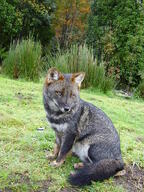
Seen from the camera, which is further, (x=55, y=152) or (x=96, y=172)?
(x=55, y=152)

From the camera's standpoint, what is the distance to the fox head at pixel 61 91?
152 inches

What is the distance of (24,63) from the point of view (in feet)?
32.4

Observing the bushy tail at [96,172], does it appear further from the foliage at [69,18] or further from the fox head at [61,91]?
the foliage at [69,18]

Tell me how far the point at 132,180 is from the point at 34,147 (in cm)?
129

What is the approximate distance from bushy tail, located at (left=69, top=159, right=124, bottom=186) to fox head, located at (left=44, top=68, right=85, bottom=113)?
650 mm

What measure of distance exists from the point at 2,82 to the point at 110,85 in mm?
3274

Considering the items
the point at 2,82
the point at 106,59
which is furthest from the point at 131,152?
the point at 106,59

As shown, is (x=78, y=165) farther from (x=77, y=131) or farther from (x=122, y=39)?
(x=122, y=39)

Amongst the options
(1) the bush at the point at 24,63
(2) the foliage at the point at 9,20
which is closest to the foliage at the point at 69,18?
(2) the foliage at the point at 9,20

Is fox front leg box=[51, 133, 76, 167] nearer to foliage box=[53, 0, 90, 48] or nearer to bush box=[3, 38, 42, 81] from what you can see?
bush box=[3, 38, 42, 81]

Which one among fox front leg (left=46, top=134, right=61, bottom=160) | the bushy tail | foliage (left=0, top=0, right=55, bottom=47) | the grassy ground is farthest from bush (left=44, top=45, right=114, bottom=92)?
foliage (left=0, top=0, right=55, bottom=47)

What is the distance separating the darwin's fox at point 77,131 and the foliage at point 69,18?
1847 cm

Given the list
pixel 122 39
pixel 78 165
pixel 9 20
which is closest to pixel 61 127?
pixel 78 165

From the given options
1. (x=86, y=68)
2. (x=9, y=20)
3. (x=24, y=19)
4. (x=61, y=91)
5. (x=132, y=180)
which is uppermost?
(x=24, y=19)
